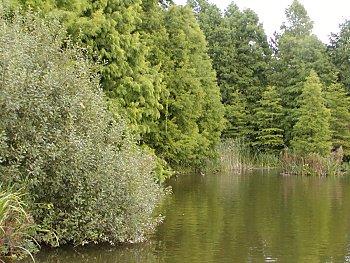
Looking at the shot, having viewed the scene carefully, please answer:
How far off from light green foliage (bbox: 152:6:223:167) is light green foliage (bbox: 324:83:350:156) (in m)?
9.69

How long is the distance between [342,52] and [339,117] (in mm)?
7458

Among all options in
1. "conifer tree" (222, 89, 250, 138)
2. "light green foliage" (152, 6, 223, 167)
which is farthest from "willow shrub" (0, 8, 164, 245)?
"conifer tree" (222, 89, 250, 138)

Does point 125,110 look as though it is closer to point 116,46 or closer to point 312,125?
point 116,46

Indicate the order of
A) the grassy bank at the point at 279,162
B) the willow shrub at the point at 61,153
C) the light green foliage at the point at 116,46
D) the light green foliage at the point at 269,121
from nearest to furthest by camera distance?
the willow shrub at the point at 61,153 < the light green foliage at the point at 116,46 < the grassy bank at the point at 279,162 < the light green foliage at the point at 269,121

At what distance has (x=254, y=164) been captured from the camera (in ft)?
120

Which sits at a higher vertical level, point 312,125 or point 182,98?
point 182,98

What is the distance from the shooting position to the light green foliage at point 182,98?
28.4 m

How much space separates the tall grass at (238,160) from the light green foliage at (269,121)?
1.76 metres

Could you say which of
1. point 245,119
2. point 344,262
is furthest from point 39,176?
point 245,119

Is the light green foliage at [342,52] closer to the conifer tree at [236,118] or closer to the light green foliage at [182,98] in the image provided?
the conifer tree at [236,118]

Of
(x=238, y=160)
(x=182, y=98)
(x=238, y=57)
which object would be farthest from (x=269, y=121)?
(x=182, y=98)

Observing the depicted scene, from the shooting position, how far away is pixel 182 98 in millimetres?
30078

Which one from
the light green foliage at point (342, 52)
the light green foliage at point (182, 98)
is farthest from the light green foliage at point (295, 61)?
the light green foliage at point (182, 98)

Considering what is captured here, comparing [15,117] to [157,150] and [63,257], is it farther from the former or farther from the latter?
[157,150]
